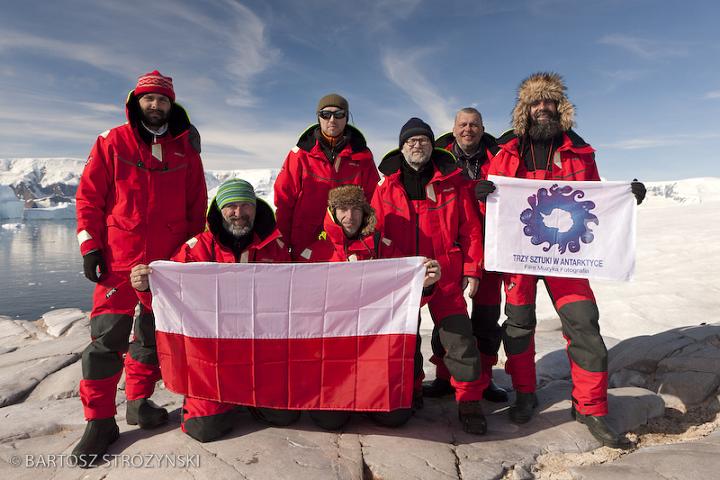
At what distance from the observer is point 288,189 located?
469cm

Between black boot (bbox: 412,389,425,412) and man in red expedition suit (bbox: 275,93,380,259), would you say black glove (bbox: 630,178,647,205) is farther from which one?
black boot (bbox: 412,389,425,412)

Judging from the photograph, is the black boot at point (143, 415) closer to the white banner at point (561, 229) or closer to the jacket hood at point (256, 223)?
the jacket hood at point (256, 223)

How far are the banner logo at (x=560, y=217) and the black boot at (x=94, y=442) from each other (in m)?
4.30

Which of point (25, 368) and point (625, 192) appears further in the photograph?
point (25, 368)

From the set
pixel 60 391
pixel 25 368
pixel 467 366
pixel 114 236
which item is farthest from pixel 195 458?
pixel 25 368

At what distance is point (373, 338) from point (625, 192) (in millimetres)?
2808

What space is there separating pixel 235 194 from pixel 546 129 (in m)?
3.07

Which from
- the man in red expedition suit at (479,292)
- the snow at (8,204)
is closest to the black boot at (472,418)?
the man in red expedition suit at (479,292)

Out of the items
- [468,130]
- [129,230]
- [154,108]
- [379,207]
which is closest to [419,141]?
[379,207]

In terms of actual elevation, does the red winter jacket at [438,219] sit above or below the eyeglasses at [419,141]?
below

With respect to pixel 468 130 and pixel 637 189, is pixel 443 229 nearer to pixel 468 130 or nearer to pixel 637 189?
pixel 468 130

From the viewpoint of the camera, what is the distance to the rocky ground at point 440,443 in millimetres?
3242

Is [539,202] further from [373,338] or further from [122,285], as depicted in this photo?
[122,285]

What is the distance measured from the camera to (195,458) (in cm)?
330
